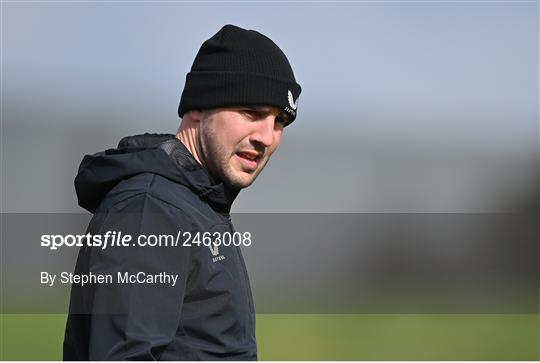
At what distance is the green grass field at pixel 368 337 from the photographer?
34.5 feet

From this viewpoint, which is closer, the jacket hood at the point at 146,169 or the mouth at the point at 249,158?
the jacket hood at the point at 146,169

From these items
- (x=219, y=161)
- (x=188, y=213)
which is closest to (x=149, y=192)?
(x=188, y=213)

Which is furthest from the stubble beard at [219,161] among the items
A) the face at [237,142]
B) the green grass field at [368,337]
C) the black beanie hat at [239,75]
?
the green grass field at [368,337]

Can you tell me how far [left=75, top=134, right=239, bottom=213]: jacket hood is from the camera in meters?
2.61

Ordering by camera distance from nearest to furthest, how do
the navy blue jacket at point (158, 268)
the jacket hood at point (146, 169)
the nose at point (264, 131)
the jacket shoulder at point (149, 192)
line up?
the navy blue jacket at point (158, 268)
the jacket shoulder at point (149, 192)
the jacket hood at point (146, 169)
the nose at point (264, 131)

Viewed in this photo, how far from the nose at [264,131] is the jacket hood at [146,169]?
196mm

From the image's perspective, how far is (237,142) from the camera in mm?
2736

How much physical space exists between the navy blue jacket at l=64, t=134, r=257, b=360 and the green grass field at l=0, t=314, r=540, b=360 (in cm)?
685

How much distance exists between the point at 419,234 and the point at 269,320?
2.70m

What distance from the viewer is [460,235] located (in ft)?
44.7

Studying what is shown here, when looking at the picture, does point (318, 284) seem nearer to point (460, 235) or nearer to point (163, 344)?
point (460, 235)
